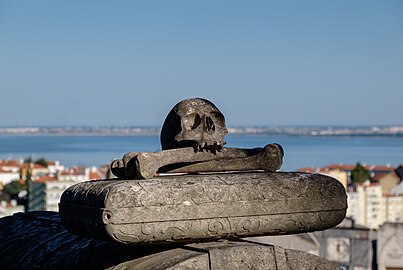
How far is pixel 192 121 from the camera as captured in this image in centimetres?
329

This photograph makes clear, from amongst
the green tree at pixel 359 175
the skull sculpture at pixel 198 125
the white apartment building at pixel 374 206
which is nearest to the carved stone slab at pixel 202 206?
the skull sculpture at pixel 198 125

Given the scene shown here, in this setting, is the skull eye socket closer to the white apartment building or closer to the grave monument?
the grave monument

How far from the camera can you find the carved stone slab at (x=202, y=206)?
9.80ft

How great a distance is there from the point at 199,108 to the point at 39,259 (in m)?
0.86

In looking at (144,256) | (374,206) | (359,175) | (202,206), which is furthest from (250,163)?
(359,175)

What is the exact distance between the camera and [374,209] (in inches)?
1844

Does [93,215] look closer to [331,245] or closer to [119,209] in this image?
[119,209]

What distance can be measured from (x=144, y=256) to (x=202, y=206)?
0.77ft

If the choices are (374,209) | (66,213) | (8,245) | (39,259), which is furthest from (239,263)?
(374,209)

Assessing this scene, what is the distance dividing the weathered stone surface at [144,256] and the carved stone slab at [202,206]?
0.07 m

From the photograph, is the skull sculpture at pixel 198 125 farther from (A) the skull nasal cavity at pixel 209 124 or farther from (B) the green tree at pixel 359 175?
(B) the green tree at pixel 359 175

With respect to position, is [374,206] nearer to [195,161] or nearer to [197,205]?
[195,161]

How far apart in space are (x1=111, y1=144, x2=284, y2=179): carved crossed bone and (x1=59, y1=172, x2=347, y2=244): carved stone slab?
0.18ft

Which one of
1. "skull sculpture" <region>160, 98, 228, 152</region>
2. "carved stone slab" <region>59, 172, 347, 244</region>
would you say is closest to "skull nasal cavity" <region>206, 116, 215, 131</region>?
"skull sculpture" <region>160, 98, 228, 152</region>
